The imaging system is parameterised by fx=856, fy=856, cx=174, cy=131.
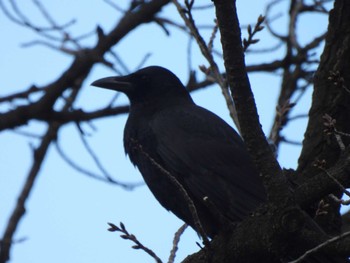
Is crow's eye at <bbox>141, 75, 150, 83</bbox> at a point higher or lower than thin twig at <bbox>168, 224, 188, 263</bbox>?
higher

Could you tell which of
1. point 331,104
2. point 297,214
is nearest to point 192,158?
point 331,104

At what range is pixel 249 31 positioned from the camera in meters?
4.94

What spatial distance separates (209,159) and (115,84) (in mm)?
1237

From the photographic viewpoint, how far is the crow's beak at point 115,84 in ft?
21.5

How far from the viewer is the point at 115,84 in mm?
6602

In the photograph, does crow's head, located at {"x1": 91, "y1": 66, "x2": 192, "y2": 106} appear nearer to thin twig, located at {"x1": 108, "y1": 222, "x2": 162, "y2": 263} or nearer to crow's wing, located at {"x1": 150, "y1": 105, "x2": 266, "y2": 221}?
crow's wing, located at {"x1": 150, "y1": 105, "x2": 266, "y2": 221}

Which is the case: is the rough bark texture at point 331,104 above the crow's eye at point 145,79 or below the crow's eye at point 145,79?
below

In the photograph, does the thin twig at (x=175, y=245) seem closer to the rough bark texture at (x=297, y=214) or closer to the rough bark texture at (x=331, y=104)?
the rough bark texture at (x=297, y=214)

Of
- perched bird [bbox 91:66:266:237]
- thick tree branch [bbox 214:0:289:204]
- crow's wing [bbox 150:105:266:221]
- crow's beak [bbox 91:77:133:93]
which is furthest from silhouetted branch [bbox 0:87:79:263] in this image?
thick tree branch [bbox 214:0:289:204]

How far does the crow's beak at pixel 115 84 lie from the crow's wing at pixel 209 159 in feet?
1.64

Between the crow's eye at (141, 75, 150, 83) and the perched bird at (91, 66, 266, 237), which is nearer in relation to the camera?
the perched bird at (91, 66, 266, 237)

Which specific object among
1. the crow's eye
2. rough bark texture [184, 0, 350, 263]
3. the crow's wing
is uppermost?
the crow's eye

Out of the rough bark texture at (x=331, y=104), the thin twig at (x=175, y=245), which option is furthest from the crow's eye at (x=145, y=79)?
the thin twig at (x=175, y=245)

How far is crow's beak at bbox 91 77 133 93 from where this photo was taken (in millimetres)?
6559
